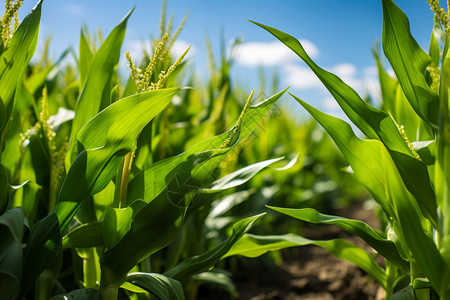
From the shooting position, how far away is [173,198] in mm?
877

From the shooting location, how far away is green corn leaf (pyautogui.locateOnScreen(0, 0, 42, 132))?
90 cm

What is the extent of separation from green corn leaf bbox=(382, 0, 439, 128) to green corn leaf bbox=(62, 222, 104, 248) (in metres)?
0.78

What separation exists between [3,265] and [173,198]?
1.15 feet

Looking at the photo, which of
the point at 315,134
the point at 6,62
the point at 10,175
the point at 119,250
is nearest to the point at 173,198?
the point at 119,250

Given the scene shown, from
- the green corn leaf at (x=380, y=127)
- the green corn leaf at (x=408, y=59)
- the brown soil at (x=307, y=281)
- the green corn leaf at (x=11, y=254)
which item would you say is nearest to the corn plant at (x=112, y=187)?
the green corn leaf at (x=11, y=254)

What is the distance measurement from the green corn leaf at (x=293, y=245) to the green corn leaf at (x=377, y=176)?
0.23 meters

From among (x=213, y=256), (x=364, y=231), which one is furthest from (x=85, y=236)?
(x=364, y=231)

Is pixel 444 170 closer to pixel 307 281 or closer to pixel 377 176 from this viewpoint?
pixel 377 176

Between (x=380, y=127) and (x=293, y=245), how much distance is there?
1.37ft

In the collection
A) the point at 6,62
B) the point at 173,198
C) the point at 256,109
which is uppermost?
the point at 6,62

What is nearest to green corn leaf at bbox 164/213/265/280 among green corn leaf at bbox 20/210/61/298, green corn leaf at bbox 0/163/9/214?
green corn leaf at bbox 20/210/61/298

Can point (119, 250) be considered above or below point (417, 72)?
below

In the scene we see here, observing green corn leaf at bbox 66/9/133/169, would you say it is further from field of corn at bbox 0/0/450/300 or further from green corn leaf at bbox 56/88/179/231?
green corn leaf at bbox 56/88/179/231

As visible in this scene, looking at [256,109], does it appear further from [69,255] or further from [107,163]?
[69,255]
